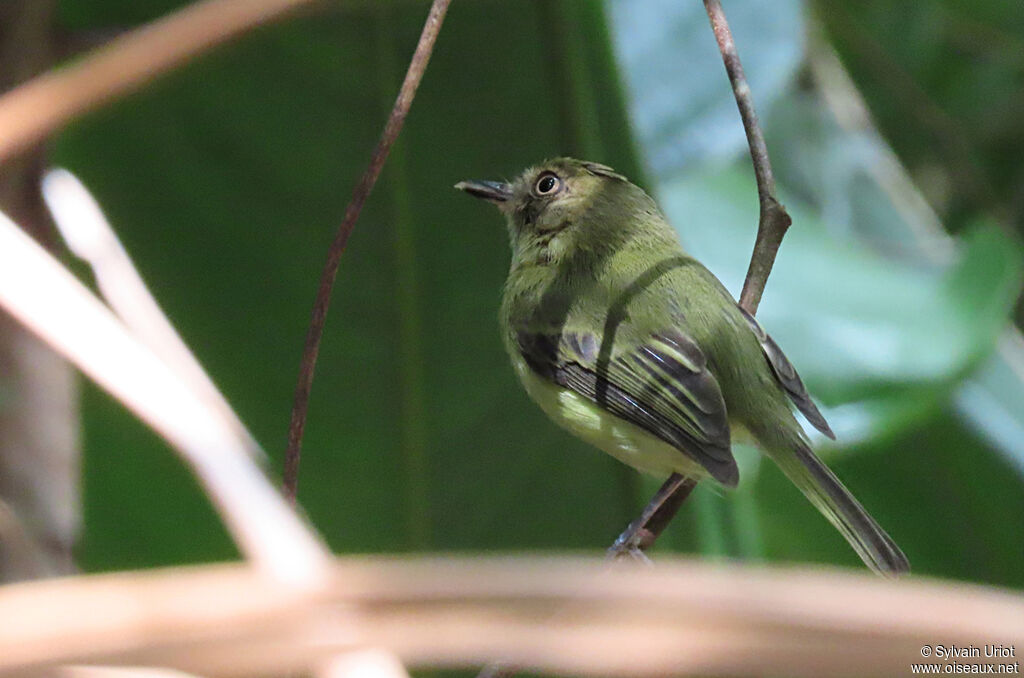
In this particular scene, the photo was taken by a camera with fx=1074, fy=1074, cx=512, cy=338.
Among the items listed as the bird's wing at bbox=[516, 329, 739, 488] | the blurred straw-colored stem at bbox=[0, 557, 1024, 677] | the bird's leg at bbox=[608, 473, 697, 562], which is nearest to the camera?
the blurred straw-colored stem at bbox=[0, 557, 1024, 677]

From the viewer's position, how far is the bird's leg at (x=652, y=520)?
2374 millimetres

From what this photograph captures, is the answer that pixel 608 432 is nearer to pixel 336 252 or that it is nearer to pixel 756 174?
pixel 756 174

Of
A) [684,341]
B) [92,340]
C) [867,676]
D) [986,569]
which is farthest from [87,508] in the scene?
[986,569]

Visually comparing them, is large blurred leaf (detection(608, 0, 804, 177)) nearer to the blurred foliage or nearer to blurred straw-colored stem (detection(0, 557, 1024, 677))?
the blurred foliage

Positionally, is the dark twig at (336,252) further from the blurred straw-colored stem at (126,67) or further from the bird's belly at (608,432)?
the bird's belly at (608,432)

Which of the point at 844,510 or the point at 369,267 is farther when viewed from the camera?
the point at 369,267

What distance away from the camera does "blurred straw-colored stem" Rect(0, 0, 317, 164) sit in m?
0.93

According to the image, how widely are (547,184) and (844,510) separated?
148 centimetres

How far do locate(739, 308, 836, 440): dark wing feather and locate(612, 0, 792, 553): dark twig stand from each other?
277mm

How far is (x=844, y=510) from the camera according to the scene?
8.38 ft

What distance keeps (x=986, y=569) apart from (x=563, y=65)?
7.96 ft

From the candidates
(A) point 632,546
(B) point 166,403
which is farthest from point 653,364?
(B) point 166,403

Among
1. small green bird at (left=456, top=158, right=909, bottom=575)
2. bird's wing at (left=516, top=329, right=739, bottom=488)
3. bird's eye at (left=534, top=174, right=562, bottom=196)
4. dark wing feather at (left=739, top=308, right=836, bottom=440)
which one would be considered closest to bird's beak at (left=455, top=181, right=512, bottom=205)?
small green bird at (left=456, top=158, right=909, bottom=575)

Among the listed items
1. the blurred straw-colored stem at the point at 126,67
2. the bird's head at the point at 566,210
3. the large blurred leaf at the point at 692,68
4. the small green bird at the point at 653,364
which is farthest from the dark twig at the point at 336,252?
the large blurred leaf at the point at 692,68
